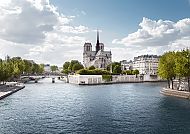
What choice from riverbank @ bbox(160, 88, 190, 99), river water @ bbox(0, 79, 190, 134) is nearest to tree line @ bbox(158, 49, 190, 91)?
riverbank @ bbox(160, 88, 190, 99)

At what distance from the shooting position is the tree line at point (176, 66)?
80.1 metres

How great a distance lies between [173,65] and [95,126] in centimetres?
5463

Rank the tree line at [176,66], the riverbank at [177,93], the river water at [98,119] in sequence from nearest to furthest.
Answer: the river water at [98,119]
the riverbank at [177,93]
the tree line at [176,66]

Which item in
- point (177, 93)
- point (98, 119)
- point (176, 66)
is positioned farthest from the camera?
point (176, 66)

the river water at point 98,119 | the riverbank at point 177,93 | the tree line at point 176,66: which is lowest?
the river water at point 98,119

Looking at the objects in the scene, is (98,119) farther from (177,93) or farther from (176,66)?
(176,66)

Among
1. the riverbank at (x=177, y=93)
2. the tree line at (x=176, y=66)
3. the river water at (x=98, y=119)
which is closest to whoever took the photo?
the river water at (x=98, y=119)

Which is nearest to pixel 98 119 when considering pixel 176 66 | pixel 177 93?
pixel 177 93

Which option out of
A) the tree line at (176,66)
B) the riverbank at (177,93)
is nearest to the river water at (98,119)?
the riverbank at (177,93)

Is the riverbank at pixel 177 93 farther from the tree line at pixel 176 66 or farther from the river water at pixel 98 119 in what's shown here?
the river water at pixel 98 119

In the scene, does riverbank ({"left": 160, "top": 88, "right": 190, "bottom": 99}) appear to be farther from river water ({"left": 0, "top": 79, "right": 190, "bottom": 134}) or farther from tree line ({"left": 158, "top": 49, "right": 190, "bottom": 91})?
river water ({"left": 0, "top": 79, "right": 190, "bottom": 134})

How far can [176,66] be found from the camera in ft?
273

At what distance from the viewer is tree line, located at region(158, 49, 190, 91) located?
8012 centimetres

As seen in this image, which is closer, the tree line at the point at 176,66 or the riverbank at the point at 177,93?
the riverbank at the point at 177,93
